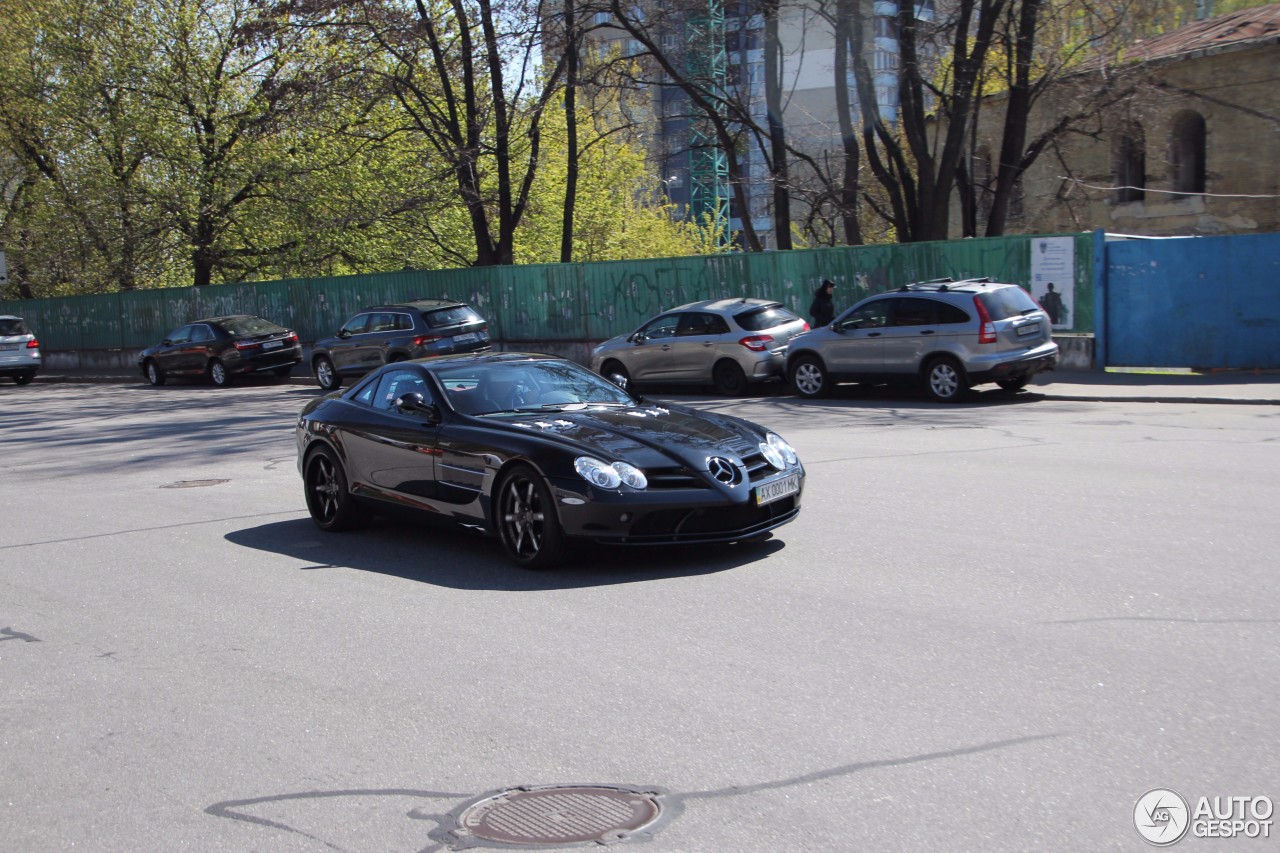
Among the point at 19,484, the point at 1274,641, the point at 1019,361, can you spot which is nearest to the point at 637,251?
the point at 1019,361

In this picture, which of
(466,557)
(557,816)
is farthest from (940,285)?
(557,816)

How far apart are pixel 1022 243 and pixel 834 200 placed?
9.79 metres

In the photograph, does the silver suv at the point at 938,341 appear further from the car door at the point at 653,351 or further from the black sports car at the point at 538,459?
the black sports car at the point at 538,459

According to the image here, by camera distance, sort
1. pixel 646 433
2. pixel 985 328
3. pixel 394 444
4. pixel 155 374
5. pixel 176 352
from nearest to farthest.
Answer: pixel 646 433 < pixel 394 444 < pixel 985 328 < pixel 176 352 < pixel 155 374

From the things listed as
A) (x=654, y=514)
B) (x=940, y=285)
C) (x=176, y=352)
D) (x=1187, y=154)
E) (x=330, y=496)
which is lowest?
(x=330, y=496)

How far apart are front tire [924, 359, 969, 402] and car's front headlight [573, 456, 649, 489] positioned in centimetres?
1092

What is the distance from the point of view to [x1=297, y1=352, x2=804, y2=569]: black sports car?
299 inches

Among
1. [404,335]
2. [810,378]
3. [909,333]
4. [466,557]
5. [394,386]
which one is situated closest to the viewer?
[466,557]

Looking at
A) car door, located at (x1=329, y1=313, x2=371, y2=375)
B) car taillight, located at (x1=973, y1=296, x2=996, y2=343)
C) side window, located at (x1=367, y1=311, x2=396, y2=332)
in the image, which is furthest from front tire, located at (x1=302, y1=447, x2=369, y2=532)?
car door, located at (x1=329, y1=313, x2=371, y2=375)

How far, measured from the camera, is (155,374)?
3156 cm

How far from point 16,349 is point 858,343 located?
24864 mm

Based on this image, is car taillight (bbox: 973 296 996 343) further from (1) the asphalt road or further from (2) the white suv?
(2) the white suv

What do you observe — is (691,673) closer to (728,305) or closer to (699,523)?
(699,523)

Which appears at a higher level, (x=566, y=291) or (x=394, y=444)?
(x=566, y=291)
